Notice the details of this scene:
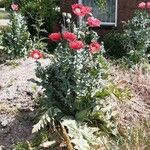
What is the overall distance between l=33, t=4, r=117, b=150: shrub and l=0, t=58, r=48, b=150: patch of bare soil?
13.4 inches

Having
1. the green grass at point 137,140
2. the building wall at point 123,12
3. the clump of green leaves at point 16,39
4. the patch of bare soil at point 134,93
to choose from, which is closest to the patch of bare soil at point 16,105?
the patch of bare soil at point 134,93

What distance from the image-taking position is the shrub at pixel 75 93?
675 cm

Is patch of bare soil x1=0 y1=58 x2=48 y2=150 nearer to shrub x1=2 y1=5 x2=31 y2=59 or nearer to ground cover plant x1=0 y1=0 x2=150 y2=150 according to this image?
ground cover plant x1=0 y1=0 x2=150 y2=150

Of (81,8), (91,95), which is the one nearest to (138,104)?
(91,95)

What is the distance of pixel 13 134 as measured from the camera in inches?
277

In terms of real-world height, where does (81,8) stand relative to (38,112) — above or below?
above

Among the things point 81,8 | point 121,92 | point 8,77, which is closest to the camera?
point 81,8

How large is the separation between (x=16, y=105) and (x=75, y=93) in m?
1.13

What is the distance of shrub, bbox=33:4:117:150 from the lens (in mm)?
6754

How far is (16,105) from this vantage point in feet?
25.1

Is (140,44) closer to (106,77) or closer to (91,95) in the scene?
(106,77)

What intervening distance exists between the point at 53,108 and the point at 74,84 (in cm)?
41

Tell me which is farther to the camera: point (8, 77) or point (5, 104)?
point (8, 77)

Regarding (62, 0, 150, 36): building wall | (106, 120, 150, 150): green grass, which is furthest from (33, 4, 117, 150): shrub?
(62, 0, 150, 36): building wall
